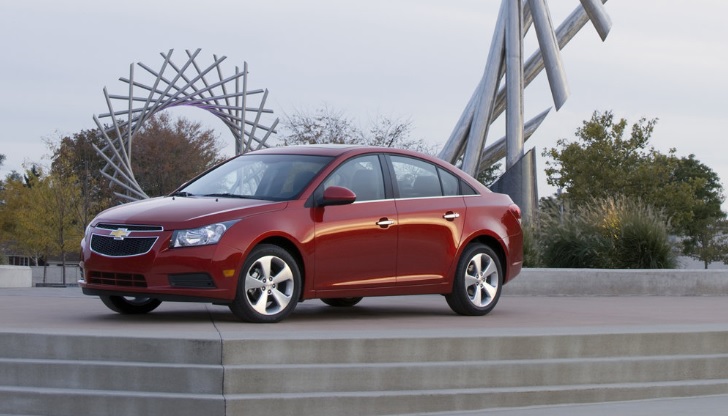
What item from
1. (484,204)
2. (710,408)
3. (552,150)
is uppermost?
(552,150)

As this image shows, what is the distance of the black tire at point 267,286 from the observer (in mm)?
9742

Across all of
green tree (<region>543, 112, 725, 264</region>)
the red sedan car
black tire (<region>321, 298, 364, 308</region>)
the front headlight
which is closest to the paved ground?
black tire (<region>321, 298, 364, 308</region>)

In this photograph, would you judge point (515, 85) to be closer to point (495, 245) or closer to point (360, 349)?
point (495, 245)

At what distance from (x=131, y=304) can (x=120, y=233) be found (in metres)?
1.40

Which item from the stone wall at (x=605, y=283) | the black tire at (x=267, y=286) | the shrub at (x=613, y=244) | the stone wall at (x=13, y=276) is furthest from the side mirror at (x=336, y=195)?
the stone wall at (x=13, y=276)

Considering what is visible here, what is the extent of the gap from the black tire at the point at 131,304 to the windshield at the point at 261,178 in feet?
3.52

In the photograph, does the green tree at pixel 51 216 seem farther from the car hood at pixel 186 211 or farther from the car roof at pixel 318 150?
the car hood at pixel 186 211

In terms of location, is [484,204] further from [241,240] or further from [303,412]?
[303,412]

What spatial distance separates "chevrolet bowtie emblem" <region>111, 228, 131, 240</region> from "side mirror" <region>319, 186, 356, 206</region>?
67.6 inches

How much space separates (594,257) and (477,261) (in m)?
7.01

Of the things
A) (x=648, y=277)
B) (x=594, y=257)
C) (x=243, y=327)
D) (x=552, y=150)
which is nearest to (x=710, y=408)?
(x=243, y=327)

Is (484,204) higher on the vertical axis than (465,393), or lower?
higher

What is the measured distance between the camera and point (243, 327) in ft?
31.2

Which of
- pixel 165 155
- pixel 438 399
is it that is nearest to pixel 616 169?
pixel 165 155
